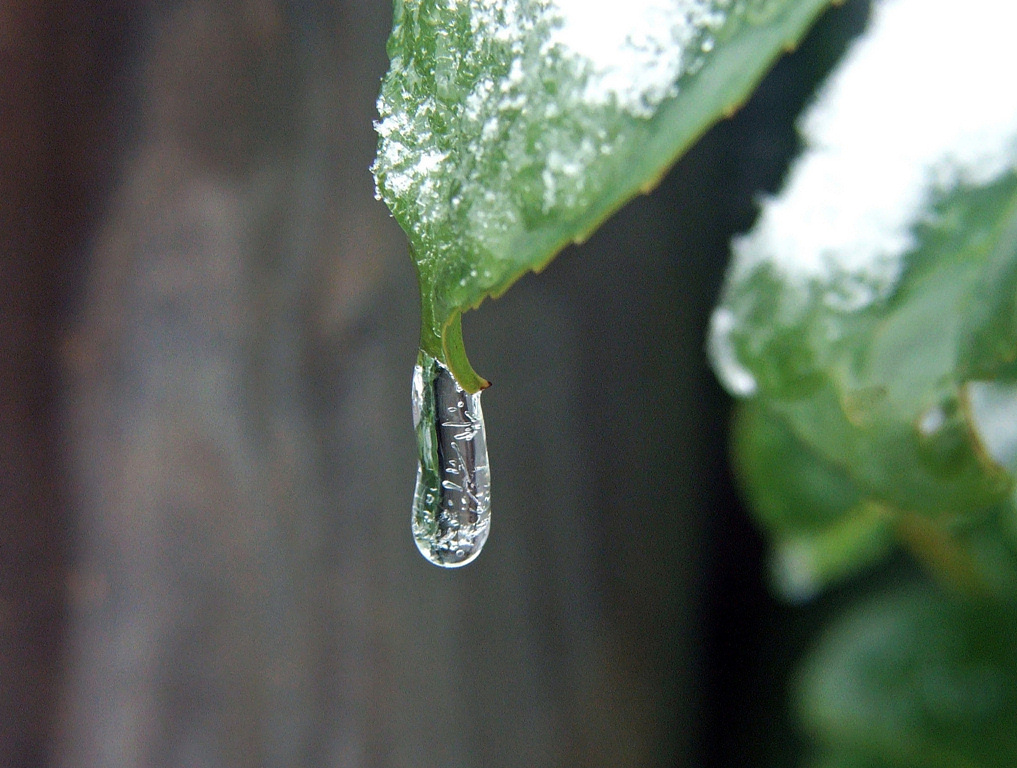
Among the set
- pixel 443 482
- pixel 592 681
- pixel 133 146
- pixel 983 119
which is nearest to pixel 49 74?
pixel 133 146

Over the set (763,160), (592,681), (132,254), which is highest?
(763,160)

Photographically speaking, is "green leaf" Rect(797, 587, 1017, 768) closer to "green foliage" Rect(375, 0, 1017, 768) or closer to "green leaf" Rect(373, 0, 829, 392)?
"green foliage" Rect(375, 0, 1017, 768)

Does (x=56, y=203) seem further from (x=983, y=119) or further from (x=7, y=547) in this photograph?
(x=983, y=119)

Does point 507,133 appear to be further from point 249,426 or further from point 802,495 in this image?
point 802,495

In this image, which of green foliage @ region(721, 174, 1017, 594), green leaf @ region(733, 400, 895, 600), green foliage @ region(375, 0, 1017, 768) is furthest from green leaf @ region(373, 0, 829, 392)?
green leaf @ region(733, 400, 895, 600)

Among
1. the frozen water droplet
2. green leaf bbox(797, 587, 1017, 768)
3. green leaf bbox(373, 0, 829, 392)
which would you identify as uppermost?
green leaf bbox(373, 0, 829, 392)
